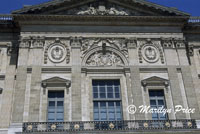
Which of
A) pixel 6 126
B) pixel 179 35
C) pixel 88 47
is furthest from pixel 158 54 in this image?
pixel 6 126

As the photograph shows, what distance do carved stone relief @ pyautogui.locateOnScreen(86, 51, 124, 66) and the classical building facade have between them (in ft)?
0.19

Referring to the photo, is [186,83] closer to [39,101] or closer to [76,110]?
[76,110]

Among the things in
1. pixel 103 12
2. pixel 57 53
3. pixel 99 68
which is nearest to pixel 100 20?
pixel 103 12

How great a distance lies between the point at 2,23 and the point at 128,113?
31.3 ft

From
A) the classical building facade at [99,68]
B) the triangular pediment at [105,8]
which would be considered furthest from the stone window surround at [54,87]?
the triangular pediment at [105,8]

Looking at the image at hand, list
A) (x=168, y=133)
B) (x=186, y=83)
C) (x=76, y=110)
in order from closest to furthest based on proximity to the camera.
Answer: (x=168, y=133), (x=76, y=110), (x=186, y=83)

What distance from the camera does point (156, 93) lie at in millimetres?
18656

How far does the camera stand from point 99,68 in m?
18.9

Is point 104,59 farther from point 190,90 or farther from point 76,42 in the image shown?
point 190,90

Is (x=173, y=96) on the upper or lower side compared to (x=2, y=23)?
lower

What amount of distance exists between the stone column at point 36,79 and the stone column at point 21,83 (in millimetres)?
407

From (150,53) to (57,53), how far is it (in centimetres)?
555

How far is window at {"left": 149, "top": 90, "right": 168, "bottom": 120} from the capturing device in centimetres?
1783

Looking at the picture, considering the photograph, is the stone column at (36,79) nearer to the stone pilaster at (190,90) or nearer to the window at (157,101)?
the window at (157,101)
